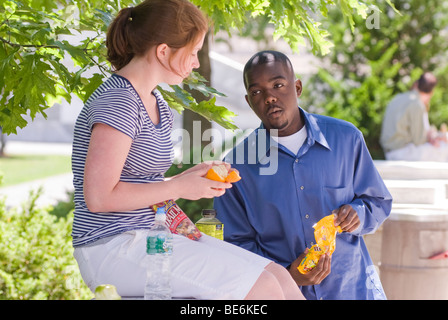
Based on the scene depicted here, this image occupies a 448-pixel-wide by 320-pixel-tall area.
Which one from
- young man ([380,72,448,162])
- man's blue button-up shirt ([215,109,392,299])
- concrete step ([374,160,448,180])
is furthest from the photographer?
young man ([380,72,448,162])

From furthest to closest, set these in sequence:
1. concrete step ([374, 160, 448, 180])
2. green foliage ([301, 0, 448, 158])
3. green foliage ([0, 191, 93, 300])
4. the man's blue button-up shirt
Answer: green foliage ([301, 0, 448, 158]), concrete step ([374, 160, 448, 180]), green foliage ([0, 191, 93, 300]), the man's blue button-up shirt

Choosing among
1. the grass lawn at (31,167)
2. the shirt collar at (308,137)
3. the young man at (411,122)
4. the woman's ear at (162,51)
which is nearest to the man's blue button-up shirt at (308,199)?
the shirt collar at (308,137)

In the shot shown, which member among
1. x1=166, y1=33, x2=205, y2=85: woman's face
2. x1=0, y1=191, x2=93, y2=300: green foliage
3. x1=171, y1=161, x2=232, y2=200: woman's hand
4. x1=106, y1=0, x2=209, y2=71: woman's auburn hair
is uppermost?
x1=106, y1=0, x2=209, y2=71: woman's auburn hair

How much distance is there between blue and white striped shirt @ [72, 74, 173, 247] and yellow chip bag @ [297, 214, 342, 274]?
84cm

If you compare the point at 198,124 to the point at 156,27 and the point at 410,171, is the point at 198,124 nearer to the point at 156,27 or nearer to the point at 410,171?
the point at 410,171

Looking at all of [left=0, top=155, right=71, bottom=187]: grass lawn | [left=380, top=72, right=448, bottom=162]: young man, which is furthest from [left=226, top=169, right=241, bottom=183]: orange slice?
[left=0, top=155, right=71, bottom=187]: grass lawn

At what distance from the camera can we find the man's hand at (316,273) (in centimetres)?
303

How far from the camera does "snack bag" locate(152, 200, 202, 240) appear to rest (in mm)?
2514

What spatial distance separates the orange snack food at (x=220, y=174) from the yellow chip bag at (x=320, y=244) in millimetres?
672

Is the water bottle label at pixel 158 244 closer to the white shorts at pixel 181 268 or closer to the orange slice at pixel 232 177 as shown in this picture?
the white shorts at pixel 181 268

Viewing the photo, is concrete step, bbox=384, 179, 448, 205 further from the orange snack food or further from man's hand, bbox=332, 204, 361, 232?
the orange snack food

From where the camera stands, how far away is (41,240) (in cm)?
570

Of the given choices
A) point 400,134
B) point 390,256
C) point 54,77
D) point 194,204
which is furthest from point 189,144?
point 400,134

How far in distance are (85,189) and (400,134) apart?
8.29 metres
